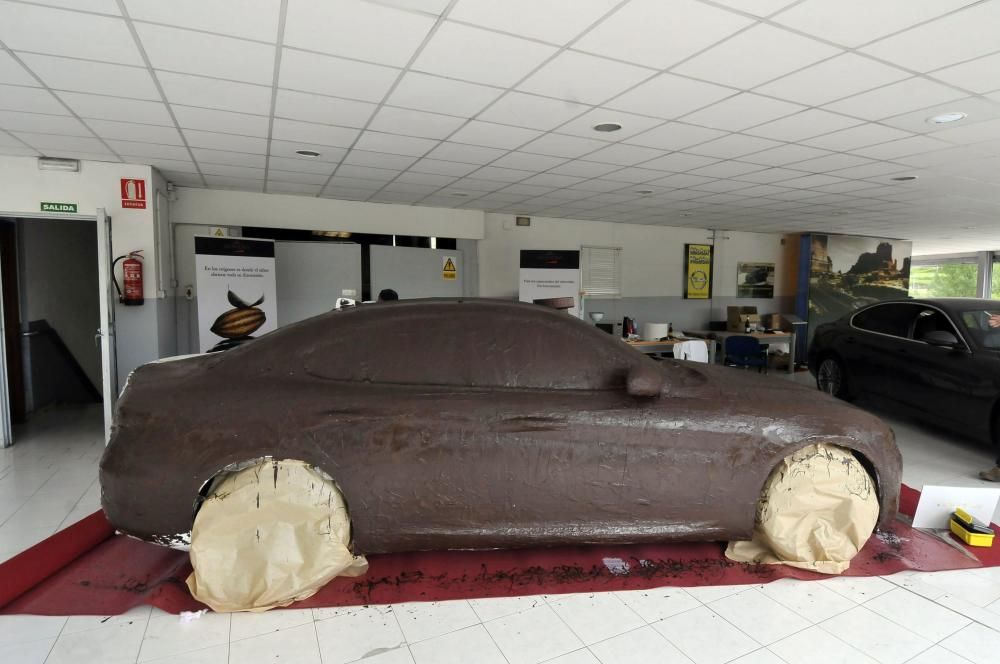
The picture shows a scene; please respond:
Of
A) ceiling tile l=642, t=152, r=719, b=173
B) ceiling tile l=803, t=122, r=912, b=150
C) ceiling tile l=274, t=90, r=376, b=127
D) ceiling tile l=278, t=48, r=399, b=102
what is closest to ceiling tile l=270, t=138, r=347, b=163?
ceiling tile l=274, t=90, r=376, b=127

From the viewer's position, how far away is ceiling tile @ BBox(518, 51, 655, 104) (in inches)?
99.4

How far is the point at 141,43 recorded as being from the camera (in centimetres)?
233

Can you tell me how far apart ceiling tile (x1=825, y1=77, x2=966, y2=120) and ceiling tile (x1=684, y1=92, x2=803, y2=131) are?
282 millimetres

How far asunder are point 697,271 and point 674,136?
229 inches

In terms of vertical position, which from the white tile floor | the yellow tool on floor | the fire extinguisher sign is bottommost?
the white tile floor

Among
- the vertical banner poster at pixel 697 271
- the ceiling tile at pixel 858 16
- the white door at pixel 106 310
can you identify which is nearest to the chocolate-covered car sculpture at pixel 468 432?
the ceiling tile at pixel 858 16

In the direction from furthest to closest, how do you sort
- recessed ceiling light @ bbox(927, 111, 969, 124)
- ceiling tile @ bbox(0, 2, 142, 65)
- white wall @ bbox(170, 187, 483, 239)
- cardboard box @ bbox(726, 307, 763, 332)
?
cardboard box @ bbox(726, 307, 763, 332) → white wall @ bbox(170, 187, 483, 239) → recessed ceiling light @ bbox(927, 111, 969, 124) → ceiling tile @ bbox(0, 2, 142, 65)

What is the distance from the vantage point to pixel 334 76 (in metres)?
2.70

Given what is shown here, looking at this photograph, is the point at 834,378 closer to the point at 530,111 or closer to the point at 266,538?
the point at 530,111

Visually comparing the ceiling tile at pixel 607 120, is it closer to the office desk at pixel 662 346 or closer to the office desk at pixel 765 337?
the office desk at pixel 662 346

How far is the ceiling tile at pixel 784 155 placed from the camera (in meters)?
4.00

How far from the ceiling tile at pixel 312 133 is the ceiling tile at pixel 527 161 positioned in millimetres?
1277

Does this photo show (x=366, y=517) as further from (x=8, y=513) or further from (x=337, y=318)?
(x=8, y=513)

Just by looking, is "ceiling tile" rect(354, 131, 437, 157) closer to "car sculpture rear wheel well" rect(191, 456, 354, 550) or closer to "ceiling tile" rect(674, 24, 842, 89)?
"ceiling tile" rect(674, 24, 842, 89)
